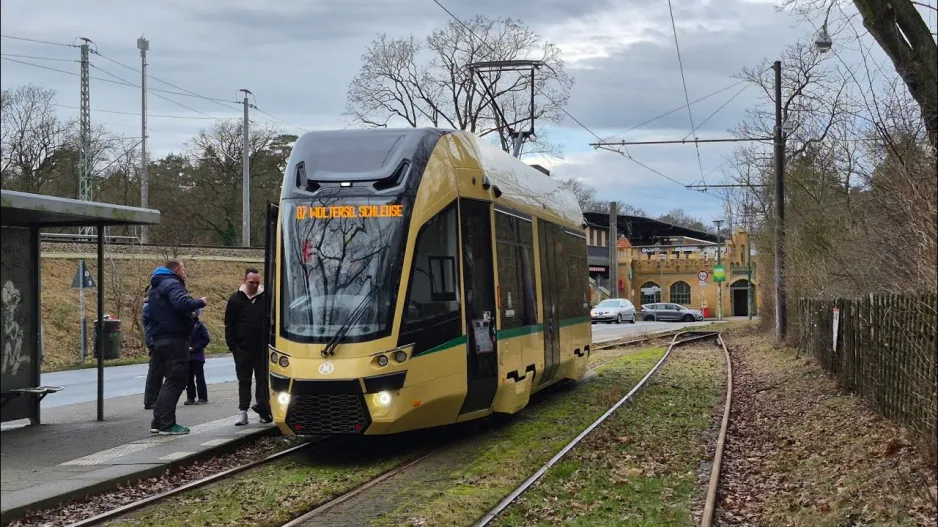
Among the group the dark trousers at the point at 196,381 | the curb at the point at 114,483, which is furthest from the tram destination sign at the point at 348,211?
the dark trousers at the point at 196,381

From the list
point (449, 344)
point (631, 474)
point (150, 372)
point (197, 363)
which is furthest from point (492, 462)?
point (197, 363)

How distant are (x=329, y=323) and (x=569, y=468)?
2610mm

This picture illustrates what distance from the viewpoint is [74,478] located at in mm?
8539

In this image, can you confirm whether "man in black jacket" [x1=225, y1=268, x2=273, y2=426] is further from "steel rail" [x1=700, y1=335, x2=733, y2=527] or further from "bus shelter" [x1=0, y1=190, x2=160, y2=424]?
"steel rail" [x1=700, y1=335, x2=733, y2=527]

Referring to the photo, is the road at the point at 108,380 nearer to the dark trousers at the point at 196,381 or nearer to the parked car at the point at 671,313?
the dark trousers at the point at 196,381

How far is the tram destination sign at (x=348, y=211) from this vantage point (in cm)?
960

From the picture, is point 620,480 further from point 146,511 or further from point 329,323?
point 146,511

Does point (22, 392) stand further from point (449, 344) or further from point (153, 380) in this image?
point (449, 344)

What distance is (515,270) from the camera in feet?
38.9

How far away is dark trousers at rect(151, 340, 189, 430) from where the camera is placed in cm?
1076

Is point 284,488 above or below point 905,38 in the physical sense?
below

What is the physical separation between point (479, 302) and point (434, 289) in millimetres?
807

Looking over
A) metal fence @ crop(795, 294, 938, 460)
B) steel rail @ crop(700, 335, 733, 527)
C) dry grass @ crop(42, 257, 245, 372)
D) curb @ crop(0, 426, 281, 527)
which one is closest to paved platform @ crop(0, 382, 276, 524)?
curb @ crop(0, 426, 281, 527)

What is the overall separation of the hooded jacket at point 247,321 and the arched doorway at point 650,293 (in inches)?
2777
